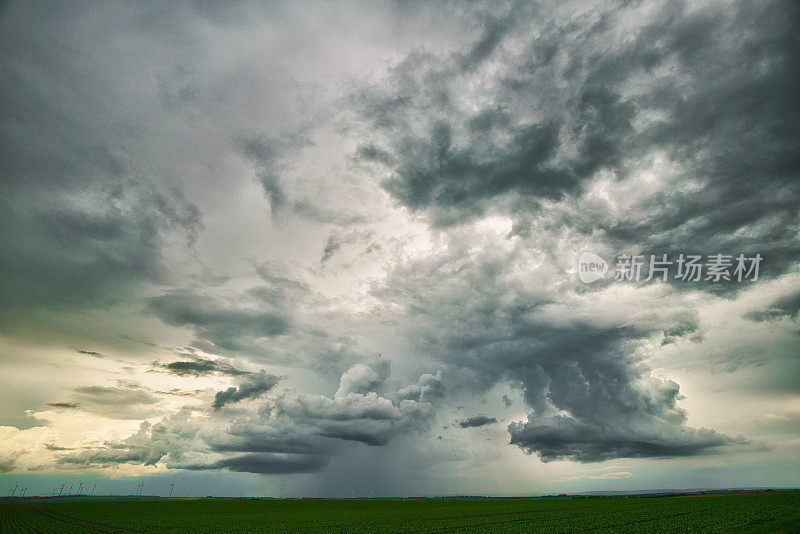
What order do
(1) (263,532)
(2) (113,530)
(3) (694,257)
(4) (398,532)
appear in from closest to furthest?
(3) (694,257) → (4) (398,532) → (1) (263,532) → (2) (113,530)

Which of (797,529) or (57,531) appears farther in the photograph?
(57,531)

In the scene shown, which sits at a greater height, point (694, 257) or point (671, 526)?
point (694, 257)

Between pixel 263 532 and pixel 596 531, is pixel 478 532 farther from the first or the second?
pixel 263 532

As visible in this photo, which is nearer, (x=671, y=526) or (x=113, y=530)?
Answer: (x=671, y=526)

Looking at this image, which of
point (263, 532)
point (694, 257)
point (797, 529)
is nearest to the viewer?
point (797, 529)

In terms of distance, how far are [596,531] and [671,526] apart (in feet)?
44.1

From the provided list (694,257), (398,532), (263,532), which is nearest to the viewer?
(694,257)

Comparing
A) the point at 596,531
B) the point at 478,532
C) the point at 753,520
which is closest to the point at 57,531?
the point at 478,532

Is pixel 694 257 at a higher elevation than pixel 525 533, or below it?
higher

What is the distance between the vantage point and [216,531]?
7662cm

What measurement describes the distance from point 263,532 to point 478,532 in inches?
1517

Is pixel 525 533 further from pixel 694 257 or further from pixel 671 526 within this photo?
pixel 694 257

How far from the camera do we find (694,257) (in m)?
55.4

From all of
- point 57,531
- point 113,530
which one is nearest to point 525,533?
point 113,530
